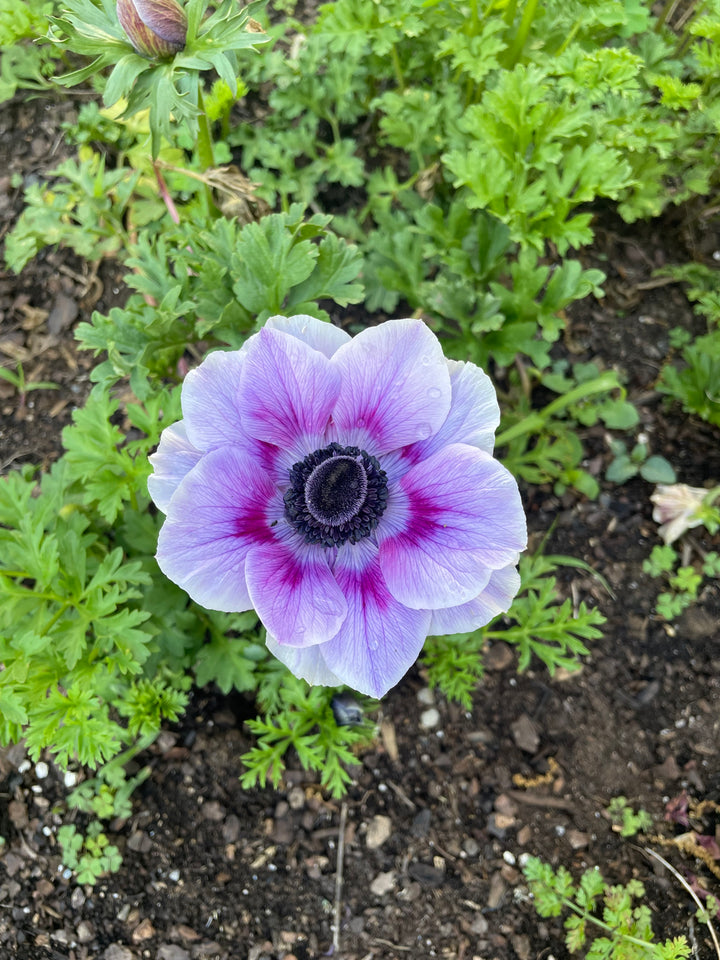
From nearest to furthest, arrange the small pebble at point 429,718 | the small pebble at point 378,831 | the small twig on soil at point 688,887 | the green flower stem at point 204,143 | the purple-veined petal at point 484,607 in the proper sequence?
the purple-veined petal at point 484,607
the green flower stem at point 204,143
the small twig on soil at point 688,887
the small pebble at point 378,831
the small pebble at point 429,718

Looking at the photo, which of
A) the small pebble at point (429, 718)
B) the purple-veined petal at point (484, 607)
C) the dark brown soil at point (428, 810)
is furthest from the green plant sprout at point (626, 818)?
the purple-veined petal at point (484, 607)

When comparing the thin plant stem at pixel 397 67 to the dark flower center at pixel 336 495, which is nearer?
the dark flower center at pixel 336 495

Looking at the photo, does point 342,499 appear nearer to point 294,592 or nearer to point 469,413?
point 294,592

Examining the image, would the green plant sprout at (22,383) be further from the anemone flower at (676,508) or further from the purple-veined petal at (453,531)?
the anemone flower at (676,508)

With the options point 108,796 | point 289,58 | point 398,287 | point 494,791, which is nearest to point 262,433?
point 398,287

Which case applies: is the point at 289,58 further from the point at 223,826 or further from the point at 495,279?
the point at 223,826

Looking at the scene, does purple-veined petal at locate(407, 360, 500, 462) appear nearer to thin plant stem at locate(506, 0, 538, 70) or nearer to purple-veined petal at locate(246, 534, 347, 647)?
purple-veined petal at locate(246, 534, 347, 647)

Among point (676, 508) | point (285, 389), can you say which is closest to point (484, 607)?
point (285, 389)
